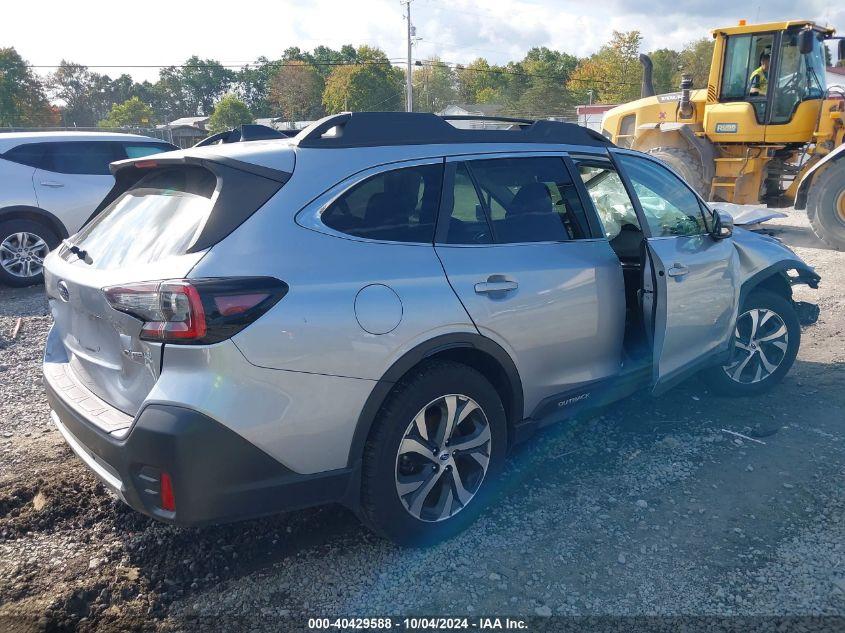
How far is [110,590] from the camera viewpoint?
2.71m

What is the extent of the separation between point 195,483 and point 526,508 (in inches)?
68.1

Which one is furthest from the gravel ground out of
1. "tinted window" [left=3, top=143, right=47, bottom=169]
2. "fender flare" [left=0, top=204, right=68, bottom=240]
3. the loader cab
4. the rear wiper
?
the loader cab

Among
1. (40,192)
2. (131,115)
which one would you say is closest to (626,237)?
(40,192)

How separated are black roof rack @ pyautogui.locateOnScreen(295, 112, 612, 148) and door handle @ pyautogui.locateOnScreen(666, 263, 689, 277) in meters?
0.97

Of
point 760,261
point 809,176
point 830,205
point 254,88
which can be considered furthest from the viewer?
point 254,88

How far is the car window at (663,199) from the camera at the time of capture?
407cm

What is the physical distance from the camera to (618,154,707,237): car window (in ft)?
13.4

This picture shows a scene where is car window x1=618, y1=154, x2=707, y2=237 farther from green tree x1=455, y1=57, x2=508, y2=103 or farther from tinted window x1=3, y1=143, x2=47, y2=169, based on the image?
green tree x1=455, y1=57, x2=508, y2=103

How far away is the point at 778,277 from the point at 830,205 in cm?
619

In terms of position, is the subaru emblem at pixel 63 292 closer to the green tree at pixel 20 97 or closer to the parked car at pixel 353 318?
the parked car at pixel 353 318

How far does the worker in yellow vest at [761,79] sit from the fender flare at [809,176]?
1592mm

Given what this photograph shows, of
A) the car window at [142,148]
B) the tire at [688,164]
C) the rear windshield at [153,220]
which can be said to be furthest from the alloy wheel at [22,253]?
the tire at [688,164]

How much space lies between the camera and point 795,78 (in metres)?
10.5

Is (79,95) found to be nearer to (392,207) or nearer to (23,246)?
(23,246)
